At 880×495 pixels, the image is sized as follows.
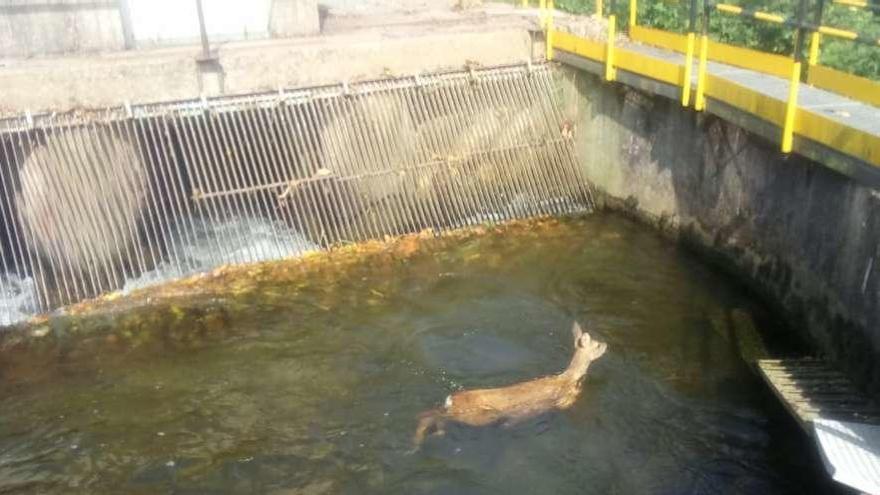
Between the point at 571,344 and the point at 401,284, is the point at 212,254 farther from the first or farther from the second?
the point at 571,344

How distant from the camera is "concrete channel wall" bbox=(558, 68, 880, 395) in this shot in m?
6.07

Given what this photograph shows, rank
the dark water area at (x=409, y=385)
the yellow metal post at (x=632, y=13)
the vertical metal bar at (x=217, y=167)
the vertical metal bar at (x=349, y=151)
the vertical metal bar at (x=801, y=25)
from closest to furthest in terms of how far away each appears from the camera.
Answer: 1. the dark water area at (x=409, y=385)
2. the vertical metal bar at (x=801, y=25)
3. the vertical metal bar at (x=217, y=167)
4. the vertical metal bar at (x=349, y=151)
5. the yellow metal post at (x=632, y=13)

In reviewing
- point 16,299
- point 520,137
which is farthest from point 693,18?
point 16,299

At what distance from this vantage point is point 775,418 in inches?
237

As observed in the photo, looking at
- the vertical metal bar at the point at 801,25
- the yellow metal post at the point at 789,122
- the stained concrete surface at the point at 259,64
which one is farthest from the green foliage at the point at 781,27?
the stained concrete surface at the point at 259,64

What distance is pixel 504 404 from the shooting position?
5.98 metres

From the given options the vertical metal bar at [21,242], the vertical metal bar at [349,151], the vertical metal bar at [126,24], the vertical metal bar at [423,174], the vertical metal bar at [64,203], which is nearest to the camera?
the vertical metal bar at [21,242]

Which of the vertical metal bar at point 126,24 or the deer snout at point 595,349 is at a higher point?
the vertical metal bar at point 126,24

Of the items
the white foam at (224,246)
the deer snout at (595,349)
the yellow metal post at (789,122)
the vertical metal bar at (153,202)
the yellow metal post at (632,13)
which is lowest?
the deer snout at (595,349)

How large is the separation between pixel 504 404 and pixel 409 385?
940 millimetres

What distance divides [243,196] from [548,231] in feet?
11.5

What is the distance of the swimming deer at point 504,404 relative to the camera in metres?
5.99

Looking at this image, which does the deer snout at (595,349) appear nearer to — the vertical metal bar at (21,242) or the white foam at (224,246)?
the white foam at (224,246)

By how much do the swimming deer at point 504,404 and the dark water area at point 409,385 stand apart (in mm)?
82
